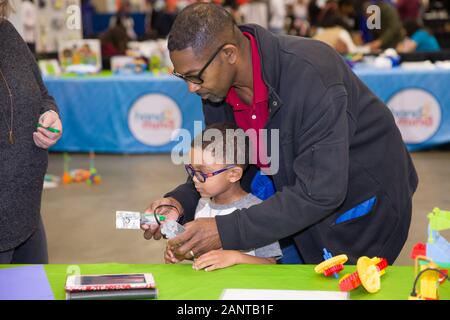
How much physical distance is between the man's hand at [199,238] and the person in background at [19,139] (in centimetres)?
64

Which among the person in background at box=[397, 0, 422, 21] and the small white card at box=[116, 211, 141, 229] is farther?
the person in background at box=[397, 0, 422, 21]

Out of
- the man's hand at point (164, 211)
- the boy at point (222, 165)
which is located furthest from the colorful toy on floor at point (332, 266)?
the man's hand at point (164, 211)

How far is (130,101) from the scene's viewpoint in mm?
7184

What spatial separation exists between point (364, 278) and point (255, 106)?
635 millimetres

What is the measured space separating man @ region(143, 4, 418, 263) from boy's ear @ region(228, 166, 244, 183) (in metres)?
0.29

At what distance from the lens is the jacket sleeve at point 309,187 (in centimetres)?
200

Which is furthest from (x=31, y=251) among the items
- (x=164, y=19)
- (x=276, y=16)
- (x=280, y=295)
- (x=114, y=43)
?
(x=276, y=16)

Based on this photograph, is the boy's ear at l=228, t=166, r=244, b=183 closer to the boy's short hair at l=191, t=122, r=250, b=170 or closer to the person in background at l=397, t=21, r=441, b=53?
the boy's short hair at l=191, t=122, r=250, b=170

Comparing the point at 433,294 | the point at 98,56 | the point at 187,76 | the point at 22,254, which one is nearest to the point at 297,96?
the point at 187,76

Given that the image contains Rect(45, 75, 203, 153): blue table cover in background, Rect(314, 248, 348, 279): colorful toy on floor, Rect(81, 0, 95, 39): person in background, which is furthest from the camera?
Rect(81, 0, 95, 39): person in background

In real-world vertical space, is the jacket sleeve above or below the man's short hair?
below

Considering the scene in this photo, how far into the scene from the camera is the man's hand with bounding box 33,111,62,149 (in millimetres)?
2424

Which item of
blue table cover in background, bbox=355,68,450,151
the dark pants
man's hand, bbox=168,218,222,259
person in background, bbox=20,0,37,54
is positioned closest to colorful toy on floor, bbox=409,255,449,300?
man's hand, bbox=168,218,222,259

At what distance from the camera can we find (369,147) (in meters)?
2.28
